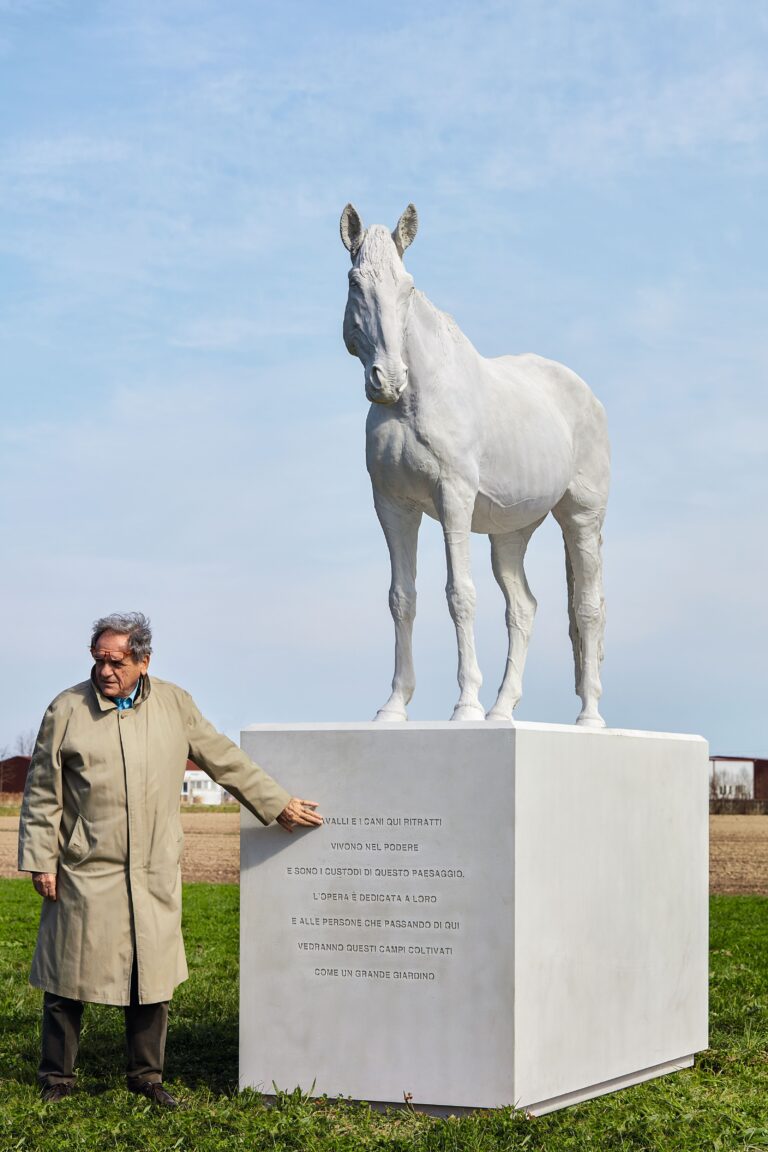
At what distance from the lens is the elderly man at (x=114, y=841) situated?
6285mm

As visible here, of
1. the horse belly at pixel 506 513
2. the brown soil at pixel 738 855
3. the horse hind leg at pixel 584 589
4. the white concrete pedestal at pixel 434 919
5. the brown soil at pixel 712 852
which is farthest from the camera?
the brown soil at pixel 712 852

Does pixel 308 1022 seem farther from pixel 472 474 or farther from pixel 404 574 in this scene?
pixel 472 474

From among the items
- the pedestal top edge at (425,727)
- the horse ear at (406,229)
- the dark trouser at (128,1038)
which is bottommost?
the dark trouser at (128,1038)

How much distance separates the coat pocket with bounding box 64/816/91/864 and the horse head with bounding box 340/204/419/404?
240 cm

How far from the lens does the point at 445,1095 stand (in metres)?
6.28

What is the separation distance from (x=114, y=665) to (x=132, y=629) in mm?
181

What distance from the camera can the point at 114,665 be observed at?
21.0 feet

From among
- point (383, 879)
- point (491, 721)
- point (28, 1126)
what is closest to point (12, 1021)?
point (28, 1126)

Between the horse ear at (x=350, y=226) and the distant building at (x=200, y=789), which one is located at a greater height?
the horse ear at (x=350, y=226)

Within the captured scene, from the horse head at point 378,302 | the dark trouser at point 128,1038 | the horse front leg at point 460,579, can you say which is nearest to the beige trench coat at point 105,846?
the dark trouser at point 128,1038

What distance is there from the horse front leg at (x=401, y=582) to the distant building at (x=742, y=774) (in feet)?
108

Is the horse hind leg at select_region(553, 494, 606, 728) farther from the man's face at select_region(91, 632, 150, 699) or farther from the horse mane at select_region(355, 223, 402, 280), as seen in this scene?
the man's face at select_region(91, 632, 150, 699)

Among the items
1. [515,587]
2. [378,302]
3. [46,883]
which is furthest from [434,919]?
[378,302]

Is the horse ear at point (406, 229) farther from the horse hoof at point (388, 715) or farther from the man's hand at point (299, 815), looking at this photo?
the man's hand at point (299, 815)
